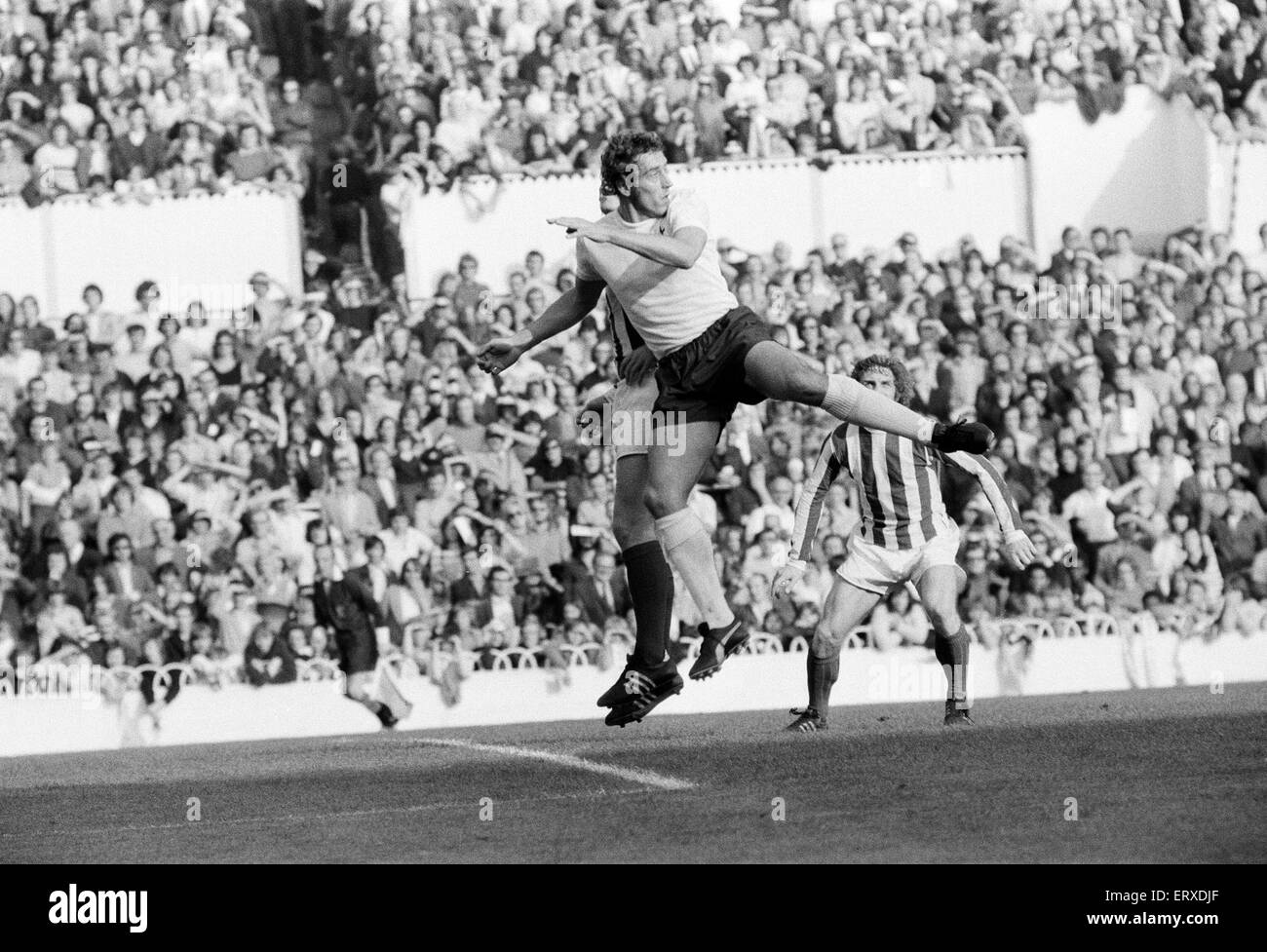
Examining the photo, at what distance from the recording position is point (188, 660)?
12.7m

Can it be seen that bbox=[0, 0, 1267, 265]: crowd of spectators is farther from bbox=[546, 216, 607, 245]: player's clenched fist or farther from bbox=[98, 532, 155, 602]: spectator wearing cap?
bbox=[546, 216, 607, 245]: player's clenched fist

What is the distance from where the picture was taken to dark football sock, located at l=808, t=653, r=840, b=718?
960cm

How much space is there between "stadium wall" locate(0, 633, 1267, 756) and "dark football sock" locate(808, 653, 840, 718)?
9.12ft

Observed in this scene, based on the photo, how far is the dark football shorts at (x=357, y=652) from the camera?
12461mm

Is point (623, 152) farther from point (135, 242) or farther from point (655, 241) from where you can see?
point (135, 242)

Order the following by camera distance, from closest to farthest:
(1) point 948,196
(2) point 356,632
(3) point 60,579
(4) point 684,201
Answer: (4) point 684,201, (2) point 356,632, (3) point 60,579, (1) point 948,196

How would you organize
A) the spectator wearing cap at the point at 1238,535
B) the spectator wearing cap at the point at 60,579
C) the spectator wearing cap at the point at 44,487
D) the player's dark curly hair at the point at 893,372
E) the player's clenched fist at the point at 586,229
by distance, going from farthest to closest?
the spectator wearing cap at the point at 1238,535 → the spectator wearing cap at the point at 44,487 → the spectator wearing cap at the point at 60,579 → the player's dark curly hair at the point at 893,372 → the player's clenched fist at the point at 586,229

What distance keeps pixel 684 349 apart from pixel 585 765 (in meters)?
1.79

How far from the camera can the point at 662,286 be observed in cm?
798

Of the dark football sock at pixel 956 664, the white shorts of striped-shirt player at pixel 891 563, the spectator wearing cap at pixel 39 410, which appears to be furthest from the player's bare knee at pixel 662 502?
the spectator wearing cap at pixel 39 410

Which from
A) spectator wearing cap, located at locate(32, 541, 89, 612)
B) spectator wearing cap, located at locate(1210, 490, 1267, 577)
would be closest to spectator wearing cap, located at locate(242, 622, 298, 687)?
Result: spectator wearing cap, located at locate(32, 541, 89, 612)

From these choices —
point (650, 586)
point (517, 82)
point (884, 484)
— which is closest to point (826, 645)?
point (884, 484)

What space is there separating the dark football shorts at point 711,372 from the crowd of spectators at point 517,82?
27.7 feet

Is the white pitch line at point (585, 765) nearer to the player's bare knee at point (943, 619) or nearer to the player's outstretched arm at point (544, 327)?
the player's outstretched arm at point (544, 327)
